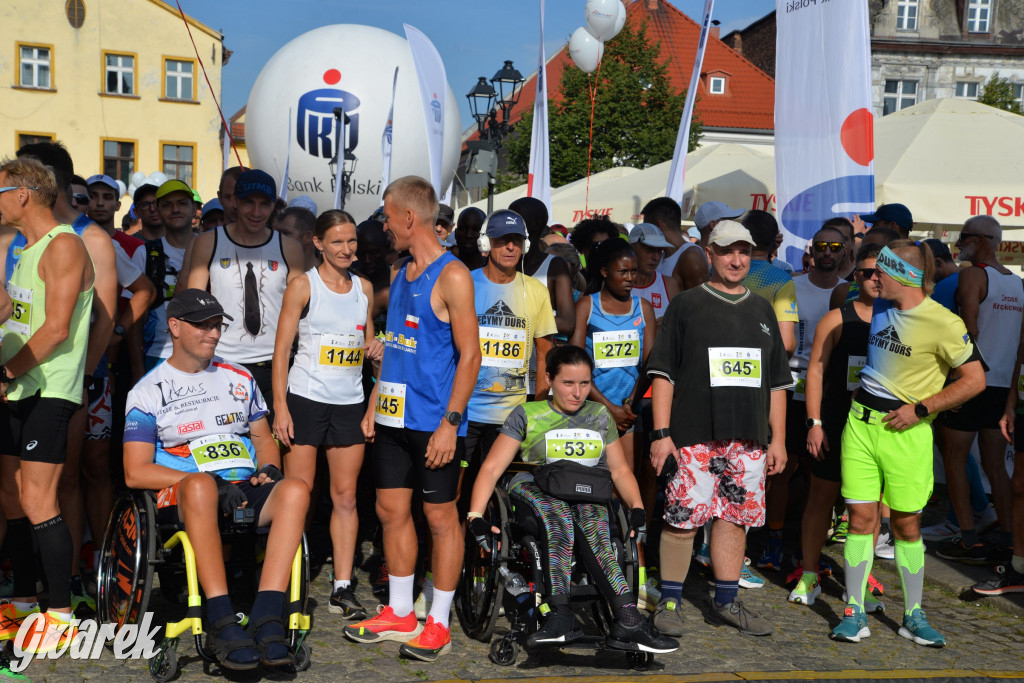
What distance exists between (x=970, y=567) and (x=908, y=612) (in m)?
1.46

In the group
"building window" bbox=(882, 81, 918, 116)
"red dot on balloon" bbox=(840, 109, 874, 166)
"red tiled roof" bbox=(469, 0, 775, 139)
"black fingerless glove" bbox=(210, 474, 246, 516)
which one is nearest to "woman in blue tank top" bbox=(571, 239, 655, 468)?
"black fingerless glove" bbox=(210, 474, 246, 516)

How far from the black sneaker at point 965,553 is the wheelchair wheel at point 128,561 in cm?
488

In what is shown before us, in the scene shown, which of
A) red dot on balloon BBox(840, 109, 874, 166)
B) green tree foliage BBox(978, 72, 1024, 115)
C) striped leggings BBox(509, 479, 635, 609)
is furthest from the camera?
green tree foliage BBox(978, 72, 1024, 115)

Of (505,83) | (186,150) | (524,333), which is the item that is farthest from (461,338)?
(186,150)

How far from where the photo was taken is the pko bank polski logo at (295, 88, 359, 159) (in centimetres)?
1842

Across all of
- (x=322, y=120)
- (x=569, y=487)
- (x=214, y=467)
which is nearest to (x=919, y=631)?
(x=569, y=487)

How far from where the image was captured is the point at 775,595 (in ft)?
19.6

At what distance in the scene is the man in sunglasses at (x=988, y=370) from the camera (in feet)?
21.5

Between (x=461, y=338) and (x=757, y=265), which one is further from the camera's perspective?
(x=757, y=265)

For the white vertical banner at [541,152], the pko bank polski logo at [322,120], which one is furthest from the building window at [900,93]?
the white vertical banner at [541,152]

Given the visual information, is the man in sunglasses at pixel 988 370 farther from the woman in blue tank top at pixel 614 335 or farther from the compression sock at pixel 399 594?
the compression sock at pixel 399 594

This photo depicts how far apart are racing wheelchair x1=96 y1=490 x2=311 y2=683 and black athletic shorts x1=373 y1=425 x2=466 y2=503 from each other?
0.60 m

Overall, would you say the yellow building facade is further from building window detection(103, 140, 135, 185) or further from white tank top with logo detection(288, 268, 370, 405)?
white tank top with logo detection(288, 268, 370, 405)

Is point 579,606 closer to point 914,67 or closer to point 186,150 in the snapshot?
point 186,150
